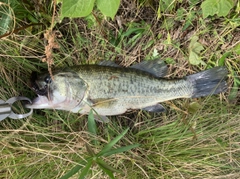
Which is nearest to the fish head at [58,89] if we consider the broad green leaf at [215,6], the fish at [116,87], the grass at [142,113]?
the fish at [116,87]

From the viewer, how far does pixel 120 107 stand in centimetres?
227

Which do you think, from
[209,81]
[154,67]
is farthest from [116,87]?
[209,81]

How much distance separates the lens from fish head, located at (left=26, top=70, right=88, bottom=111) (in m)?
2.10

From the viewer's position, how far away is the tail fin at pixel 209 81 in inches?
92.3

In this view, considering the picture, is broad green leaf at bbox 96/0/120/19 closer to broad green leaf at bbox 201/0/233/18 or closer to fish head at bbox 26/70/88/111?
fish head at bbox 26/70/88/111

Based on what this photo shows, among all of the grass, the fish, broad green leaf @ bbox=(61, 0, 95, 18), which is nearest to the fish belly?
the fish

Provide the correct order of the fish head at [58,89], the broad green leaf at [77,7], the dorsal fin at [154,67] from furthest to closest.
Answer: the dorsal fin at [154,67] < the fish head at [58,89] < the broad green leaf at [77,7]

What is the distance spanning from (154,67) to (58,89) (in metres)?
0.79

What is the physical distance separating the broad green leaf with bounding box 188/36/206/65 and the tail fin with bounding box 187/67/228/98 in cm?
14

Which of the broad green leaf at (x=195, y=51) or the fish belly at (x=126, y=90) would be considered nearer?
the fish belly at (x=126, y=90)

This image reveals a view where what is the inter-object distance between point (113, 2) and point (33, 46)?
2.92ft

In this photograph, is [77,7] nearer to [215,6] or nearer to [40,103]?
[40,103]

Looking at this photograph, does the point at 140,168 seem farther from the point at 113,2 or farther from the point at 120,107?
the point at 113,2

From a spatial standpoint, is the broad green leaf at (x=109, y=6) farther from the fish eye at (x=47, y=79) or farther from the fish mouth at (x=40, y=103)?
the fish mouth at (x=40, y=103)
